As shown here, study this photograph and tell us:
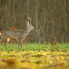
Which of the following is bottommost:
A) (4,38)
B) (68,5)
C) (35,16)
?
(4,38)

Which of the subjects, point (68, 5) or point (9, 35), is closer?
point (9, 35)

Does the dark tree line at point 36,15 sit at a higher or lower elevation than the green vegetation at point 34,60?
higher

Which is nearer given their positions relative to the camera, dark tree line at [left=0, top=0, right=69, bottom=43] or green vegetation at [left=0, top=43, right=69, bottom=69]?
green vegetation at [left=0, top=43, right=69, bottom=69]

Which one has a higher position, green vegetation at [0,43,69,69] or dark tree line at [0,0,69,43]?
dark tree line at [0,0,69,43]

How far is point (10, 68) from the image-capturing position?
3.13m

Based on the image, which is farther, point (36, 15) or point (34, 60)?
point (36, 15)

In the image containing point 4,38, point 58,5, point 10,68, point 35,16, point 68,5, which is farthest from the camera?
point 58,5

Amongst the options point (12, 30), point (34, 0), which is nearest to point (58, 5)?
point (34, 0)

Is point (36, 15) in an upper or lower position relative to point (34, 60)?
upper

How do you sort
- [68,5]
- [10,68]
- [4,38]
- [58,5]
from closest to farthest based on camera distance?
[10,68], [4,38], [68,5], [58,5]

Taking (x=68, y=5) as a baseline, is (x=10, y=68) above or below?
below

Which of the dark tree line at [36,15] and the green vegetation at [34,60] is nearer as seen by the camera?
the green vegetation at [34,60]

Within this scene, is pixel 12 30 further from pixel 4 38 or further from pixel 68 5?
pixel 68 5

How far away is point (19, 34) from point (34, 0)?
9784 mm
